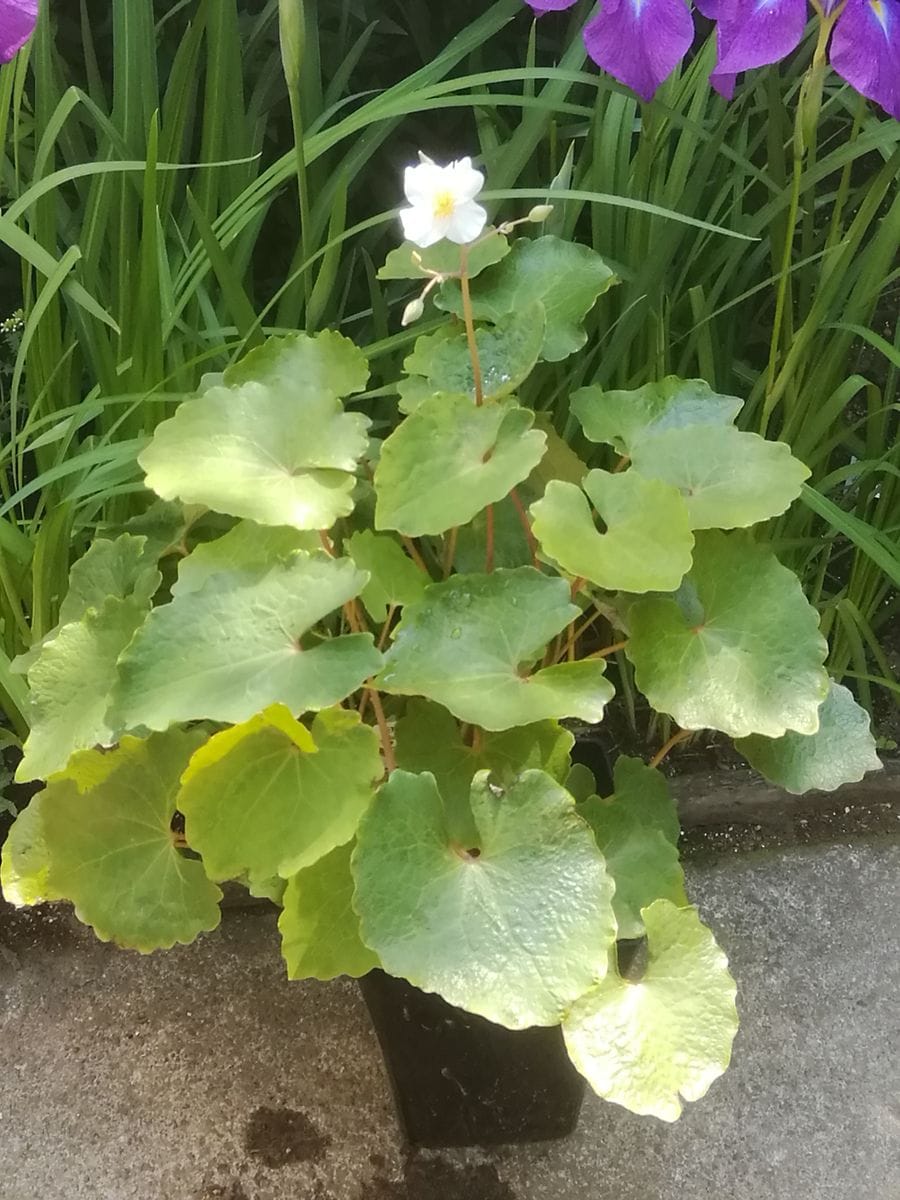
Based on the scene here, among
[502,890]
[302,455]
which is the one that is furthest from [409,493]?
[502,890]

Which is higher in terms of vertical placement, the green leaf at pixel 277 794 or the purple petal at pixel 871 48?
the purple petal at pixel 871 48

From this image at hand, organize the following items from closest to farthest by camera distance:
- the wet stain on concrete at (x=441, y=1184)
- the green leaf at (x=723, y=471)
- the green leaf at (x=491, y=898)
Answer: the green leaf at (x=491, y=898), the green leaf at (x=723, y=471), the wet stain on concrete at (x=441, y=1184)

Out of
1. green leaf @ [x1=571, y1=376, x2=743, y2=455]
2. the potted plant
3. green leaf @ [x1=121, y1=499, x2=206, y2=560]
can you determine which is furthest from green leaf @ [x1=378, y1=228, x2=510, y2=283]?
green leaf @ [x1=121, y1=499, x2=206, y2=560]

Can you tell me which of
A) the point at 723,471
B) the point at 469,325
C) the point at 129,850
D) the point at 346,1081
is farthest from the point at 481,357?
the point at 346,1081

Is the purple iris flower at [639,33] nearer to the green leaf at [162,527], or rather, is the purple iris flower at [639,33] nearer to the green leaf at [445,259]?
the green leaf at [445,259]

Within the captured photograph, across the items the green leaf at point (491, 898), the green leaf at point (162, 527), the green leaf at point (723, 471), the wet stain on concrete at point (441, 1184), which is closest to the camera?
the green leaf at point (491, 898)

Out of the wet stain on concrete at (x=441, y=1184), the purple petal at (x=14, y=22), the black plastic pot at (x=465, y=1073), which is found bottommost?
the wet stain on concrete at (x=441, y=1184)

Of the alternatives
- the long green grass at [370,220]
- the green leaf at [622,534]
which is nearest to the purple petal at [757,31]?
the long green grass at [370,220]

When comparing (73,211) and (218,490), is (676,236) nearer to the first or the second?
(218,490)
